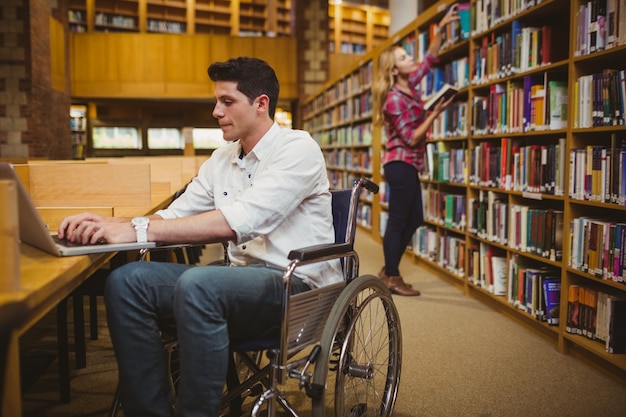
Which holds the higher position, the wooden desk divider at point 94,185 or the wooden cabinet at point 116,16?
the wooden cabinet at point 116,16

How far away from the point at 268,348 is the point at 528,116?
222 cm

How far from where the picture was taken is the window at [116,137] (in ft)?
37.2

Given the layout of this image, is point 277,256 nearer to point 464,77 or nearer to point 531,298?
point 531,298

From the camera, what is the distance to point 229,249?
1740 mm

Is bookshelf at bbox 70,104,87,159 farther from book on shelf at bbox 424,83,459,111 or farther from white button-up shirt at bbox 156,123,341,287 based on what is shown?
white button-up shirt at bbox 156,123,341,287

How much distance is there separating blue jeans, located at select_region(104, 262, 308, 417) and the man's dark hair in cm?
55

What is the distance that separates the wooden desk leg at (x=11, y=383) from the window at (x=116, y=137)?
1114cm

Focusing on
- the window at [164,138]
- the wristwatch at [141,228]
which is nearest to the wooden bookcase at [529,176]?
the wristwatch at [141,228]

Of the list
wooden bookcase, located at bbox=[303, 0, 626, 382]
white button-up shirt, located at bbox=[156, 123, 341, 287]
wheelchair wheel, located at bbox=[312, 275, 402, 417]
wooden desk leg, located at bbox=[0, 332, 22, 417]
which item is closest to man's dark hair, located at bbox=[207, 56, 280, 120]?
white button-up shirt, located at bbox=[156, 123, 341, 287]

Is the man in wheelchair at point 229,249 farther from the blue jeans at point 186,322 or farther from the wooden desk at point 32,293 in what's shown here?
the wooden desk at point 32,293

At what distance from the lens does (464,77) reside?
3.87 meters

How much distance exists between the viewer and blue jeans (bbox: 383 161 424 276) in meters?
3.63

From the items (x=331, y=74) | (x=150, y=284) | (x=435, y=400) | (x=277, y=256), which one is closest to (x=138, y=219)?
(x=150, y=284)

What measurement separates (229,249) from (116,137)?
34.4ft
